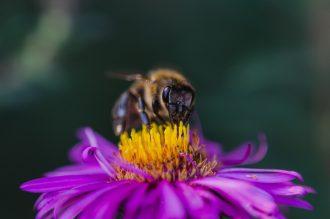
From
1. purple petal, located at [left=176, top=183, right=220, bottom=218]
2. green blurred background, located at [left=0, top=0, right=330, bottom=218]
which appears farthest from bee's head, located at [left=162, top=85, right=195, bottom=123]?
green blurred background, located at [left=0, top=0, right=330, bottom=218]

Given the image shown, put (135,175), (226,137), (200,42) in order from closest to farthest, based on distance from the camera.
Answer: (135,175) < (226,137) < (200,42)

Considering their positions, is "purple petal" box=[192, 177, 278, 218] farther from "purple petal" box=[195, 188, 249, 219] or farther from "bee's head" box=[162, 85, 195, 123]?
"bee's head" box=[162, 85, 195, 123]

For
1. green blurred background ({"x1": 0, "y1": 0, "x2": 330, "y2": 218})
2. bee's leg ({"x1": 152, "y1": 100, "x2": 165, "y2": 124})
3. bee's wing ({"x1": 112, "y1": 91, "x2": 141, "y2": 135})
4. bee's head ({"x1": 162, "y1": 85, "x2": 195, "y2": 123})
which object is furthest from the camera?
green blurred background ({"x1": 0, "y1": 0, "x2": 330, "y2": 218})

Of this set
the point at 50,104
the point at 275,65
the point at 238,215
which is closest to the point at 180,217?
the point at 238,215

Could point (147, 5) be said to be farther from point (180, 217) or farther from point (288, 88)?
point (180, 217)

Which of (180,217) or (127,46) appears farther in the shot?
(127,46)

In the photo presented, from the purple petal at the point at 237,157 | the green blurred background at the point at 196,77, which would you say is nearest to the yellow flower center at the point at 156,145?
the purple petal at the point at 237,157

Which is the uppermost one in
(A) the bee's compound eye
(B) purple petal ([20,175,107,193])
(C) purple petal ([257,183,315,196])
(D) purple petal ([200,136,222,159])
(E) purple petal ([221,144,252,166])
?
(A) the bee's compound eye
